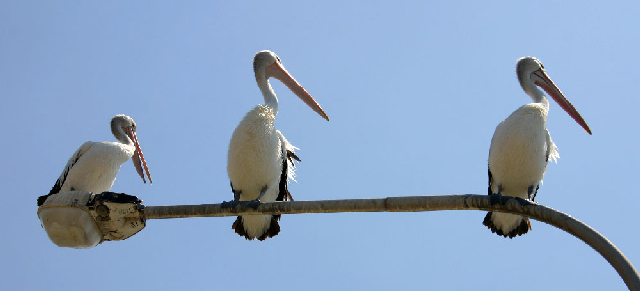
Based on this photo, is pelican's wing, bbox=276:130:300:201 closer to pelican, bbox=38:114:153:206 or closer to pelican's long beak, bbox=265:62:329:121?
pelican's long beak, bbox=265:62:329:121

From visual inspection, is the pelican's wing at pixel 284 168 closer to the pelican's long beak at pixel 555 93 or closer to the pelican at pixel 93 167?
the pelican at pixel 93 167

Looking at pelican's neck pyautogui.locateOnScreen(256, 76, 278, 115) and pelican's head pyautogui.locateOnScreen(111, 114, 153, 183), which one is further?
pelican's head pyautogui.locateOnScreen(111, 114, 153, 183)

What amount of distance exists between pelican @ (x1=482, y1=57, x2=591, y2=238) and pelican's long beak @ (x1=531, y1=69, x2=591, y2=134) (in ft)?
2.41

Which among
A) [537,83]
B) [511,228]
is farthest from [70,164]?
[537,83]

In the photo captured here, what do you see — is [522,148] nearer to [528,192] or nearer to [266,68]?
[528,192]

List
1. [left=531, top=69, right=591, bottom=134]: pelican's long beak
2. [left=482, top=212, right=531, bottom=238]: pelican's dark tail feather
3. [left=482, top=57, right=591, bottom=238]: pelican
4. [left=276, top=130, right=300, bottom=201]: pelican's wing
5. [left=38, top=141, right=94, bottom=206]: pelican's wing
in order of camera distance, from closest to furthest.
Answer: [left=482, top=57, right=591, bottom=238]: pelican < [left=482, top=212, right=531, bottom=238]: pelican's dark tail feather < [left=531, top=69, right=591, bottom=134]: pelican's long beak < [left=276, top=130, right=300, bottom=201]: pelican's wing < [left=38, top=141, right=94, bottom=206]: pelican's wing

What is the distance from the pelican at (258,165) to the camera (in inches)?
374

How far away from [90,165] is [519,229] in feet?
19.1

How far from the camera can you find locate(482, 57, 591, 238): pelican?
28.5 feet

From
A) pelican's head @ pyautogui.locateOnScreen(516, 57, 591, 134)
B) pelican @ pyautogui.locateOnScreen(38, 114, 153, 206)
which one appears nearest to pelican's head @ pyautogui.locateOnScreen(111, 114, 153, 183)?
pelican @ pyautogui.locateOnScreen(38, 114, 153, 206)

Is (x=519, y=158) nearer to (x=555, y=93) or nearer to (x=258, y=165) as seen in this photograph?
(x=555, y=93)

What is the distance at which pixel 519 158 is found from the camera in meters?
8.66

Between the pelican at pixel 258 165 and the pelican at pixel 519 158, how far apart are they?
2598 millimetres

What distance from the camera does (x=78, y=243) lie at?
7.56m
